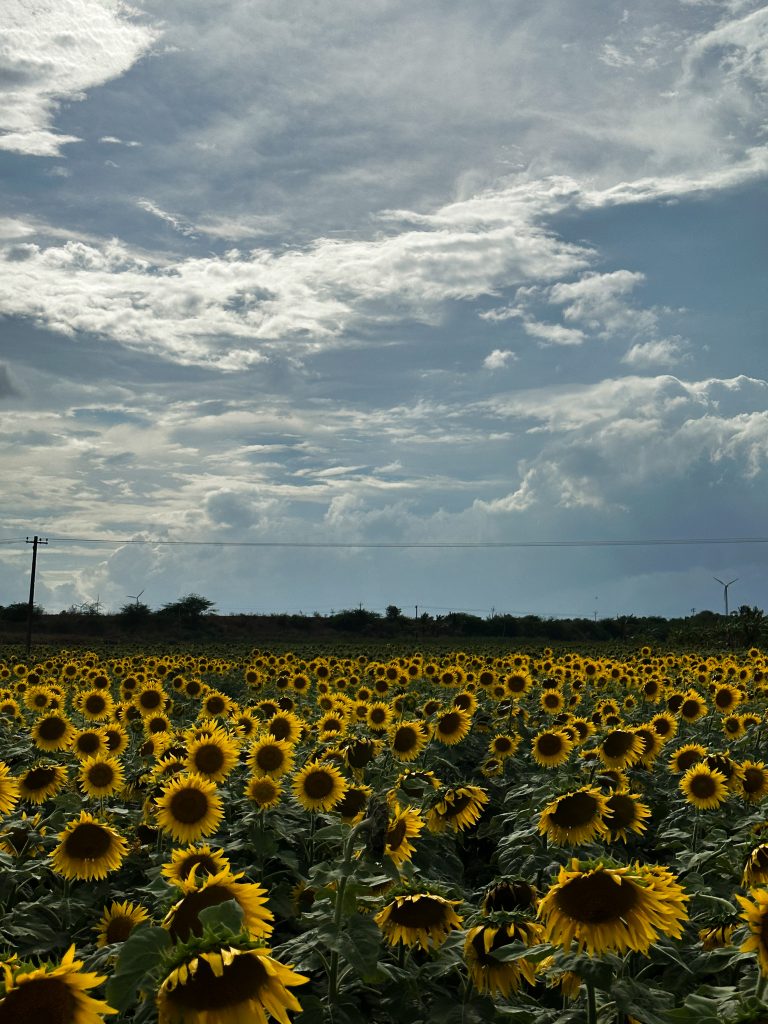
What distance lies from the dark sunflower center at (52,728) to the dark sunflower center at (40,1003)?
367 inches

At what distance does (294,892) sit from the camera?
663cm

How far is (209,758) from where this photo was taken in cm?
813

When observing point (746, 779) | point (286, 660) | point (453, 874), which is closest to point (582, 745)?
point (746, 779)

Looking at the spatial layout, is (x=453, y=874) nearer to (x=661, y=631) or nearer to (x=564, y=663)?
(x=564, y=663)

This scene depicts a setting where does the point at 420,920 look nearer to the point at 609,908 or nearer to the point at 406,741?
the point at 609,908

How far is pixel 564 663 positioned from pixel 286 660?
7.27 m

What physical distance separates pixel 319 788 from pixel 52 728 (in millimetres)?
5120

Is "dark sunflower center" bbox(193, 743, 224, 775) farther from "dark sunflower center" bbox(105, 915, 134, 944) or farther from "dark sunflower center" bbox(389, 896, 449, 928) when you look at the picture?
"dark sunflower center" bbox(389, 896, 449, 928)

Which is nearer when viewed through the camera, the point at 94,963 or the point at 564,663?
the point at 94,963

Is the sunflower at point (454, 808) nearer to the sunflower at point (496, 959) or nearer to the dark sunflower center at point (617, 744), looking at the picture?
the sunflower at point (496, 959)

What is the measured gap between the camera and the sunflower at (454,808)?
706cm

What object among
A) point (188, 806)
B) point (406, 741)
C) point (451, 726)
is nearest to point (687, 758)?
point (451, 726)

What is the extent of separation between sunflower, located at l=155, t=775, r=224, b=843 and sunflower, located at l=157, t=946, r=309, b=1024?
13.4 feet

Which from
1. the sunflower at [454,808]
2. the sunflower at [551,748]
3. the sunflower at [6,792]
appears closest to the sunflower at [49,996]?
the sunflower at [454,808]
